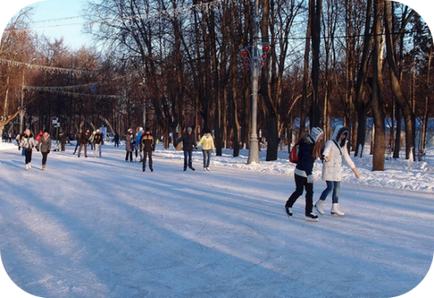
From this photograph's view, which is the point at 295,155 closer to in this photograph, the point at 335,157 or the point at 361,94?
the point at 335,157

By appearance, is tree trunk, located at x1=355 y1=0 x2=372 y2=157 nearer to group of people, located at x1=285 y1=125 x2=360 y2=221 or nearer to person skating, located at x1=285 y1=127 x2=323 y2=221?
group of people, located at x1=285 y1=125 x2=360 y2=221

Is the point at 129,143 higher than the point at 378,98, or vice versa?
the point at 378,98

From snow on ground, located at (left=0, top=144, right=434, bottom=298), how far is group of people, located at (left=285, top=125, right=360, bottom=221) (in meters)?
0.39

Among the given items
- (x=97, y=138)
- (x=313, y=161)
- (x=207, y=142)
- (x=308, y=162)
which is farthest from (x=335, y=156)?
(x=97, y=138)

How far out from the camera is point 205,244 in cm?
721

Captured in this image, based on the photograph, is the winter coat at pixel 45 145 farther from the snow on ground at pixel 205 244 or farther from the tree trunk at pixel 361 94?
the tree trunk at pixel 361 94

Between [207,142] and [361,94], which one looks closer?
[207,142]

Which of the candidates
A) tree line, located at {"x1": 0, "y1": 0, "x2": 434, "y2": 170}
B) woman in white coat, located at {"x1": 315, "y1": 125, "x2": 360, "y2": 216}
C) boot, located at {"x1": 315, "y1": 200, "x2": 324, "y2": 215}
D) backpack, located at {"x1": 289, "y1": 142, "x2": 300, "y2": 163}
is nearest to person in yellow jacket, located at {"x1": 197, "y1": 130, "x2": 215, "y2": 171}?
tree line, located at {"x1": 0, "y1": 0, "x2": 434, "y2": 170}

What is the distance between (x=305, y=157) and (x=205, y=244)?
2.99 metres

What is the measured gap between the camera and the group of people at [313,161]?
924 cm

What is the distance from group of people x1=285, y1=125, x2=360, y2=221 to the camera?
9242 mm

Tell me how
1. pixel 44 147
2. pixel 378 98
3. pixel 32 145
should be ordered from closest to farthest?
pixel 32 145 → pixel 44 147 → pixel 378 98

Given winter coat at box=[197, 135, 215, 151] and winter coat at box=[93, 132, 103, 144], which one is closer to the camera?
winter coat at box=[197, 135, 215, 151]

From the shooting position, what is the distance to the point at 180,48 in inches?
1451
